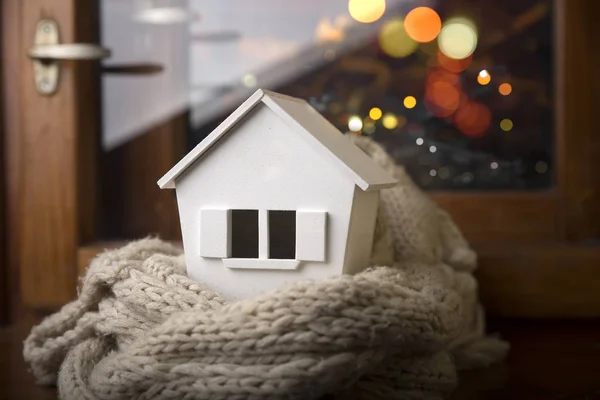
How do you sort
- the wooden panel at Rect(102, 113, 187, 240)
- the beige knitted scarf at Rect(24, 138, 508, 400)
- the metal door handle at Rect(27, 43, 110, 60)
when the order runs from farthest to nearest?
the wooden panel at Rect(102, 113, 187, 240) → the metal door handle at Rect(27, 43, 110, 60) → the beige knitted scarf at Rect(24, 138, 508, 400)

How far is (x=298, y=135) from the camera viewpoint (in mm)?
571

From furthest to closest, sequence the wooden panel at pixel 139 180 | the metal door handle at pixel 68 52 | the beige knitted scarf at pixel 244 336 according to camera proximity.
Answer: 1. the wooden panel at pixel 139 180
2. the metal door handle at pixel 68 52
3. the beige knitted scarf at pixel 244 336

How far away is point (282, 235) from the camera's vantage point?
585 mm

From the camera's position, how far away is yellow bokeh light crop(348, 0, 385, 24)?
3.34 ft

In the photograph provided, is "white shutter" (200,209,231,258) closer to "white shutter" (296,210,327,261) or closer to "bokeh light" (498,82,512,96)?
"white shutter" (296,210,327,261)

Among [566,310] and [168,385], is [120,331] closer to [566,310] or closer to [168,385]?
[168,385]

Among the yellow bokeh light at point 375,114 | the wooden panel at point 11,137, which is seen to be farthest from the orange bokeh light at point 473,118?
the wooden panel at point 11,137

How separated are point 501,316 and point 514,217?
Result: 0.48 ft

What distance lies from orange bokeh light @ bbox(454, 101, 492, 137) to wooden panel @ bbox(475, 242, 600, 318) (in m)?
0.17

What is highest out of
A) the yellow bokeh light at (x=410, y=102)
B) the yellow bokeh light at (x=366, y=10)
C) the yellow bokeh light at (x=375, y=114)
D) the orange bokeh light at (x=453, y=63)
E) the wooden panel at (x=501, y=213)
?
the yellow bokeh light at (x=366, y=10)

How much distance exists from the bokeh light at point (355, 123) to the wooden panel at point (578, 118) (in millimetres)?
277

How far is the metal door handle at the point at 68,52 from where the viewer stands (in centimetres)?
93

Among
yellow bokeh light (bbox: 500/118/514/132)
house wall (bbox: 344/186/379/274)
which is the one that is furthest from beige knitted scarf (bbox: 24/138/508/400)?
yellow bokeh light (bbox: 500/118/514/132)

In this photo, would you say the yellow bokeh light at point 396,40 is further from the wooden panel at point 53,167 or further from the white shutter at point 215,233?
the white shutter at point 215,233
